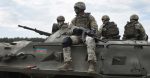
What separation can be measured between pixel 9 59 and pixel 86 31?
8.02 feet

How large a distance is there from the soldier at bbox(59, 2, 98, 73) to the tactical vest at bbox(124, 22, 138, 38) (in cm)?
219

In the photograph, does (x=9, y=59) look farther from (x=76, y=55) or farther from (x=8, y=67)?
(x=76, y=55)

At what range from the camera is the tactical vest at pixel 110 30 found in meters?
15.6

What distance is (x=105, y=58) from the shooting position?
12.0m

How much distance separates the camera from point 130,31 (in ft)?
48.6

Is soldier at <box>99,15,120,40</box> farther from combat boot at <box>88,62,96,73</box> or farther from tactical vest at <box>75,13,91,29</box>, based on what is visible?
combat boot at <box>88,62,96,73</box>

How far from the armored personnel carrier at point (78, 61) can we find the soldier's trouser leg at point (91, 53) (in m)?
0.15

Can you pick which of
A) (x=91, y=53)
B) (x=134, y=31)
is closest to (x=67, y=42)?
(x=91, y=53)

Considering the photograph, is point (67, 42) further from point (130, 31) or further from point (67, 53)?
Result: point (130, 31)

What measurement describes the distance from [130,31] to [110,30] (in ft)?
3.49

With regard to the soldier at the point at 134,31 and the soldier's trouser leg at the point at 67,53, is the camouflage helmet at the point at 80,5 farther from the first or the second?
the soldier at the point at 134,31

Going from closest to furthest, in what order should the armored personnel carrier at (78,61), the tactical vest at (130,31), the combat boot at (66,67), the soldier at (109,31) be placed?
the armored personnel carrier at (78,61), the combat boot at (66,67), the tactical vest at (130,31), the soldier at (109,31)

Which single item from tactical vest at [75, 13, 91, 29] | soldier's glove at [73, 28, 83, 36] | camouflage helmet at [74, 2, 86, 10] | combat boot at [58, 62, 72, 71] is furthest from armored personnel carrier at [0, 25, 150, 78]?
camouflage helmet at [74, 2, 86, 10]

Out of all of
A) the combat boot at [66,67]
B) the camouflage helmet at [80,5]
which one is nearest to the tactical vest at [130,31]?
the camouflage helmet at [80,5]
